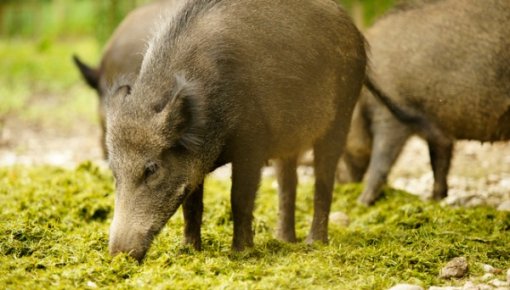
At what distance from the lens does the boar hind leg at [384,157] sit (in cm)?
741

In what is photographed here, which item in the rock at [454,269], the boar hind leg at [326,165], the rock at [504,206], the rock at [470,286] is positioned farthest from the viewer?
the rock at [504,206]

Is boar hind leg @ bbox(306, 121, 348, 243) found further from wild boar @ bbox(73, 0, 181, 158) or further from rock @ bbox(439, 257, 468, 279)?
wild boar @ bbox(73, 0, 181, 158)

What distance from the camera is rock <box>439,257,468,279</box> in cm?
478

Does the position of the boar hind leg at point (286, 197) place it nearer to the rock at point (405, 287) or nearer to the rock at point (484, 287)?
the rock at point (405, 287)

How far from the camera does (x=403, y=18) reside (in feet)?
24.9

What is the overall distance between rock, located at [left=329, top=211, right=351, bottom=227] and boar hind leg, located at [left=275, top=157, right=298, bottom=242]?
72cm

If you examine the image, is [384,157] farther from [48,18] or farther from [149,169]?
[48,18]

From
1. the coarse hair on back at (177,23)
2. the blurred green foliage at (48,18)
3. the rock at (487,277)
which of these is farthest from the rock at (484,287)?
the blurred green foliage at (48,18)

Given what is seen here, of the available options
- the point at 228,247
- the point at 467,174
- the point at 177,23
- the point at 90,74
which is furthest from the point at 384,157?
the point at 90,74

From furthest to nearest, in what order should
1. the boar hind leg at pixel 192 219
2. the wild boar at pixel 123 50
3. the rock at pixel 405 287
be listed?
the wild boar at pixel 123 50 → the boar hind leg at pixel 192 219 → the rock at pixel 405 287

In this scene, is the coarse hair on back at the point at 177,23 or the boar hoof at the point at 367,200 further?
the boar hoof at the point at 367,200

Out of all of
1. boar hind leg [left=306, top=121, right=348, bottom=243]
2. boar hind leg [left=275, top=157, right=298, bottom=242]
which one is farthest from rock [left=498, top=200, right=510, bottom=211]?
boar hind leg [left=275, top=157, right=298, bottom=242]

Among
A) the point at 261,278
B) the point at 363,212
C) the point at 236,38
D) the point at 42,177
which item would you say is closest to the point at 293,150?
the point at 236,38

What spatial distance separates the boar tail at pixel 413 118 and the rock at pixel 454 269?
2362 millimetres
